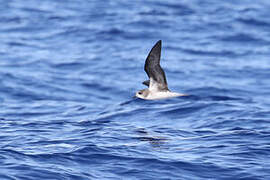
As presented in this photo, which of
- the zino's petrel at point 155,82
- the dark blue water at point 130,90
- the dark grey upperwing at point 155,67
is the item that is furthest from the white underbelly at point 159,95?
the dark blue water at point 130,90

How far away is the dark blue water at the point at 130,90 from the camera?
10078 millimetres

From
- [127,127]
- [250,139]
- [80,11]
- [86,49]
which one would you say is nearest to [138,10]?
[80,11]

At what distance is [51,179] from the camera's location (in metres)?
9.07

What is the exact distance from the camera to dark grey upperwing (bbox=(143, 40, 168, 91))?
10.9 m

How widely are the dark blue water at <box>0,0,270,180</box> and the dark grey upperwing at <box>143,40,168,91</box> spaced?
1.16m

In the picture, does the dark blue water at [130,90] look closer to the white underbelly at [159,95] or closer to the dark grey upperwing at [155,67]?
the white underbelly at [159,95]

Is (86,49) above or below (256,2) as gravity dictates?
below

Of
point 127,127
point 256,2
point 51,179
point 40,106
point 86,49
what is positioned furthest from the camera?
point 256,2

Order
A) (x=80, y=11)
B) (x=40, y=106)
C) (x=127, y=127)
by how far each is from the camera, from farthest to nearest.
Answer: (x=80, y=11)
(x=40, y=106)
(x=127, y=127)

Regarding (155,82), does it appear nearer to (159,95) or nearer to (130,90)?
(159,95)

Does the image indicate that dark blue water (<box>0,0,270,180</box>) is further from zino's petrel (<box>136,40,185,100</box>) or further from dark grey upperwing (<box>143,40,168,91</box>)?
dark grey upperwing (<box>143,40,168,91</box>)

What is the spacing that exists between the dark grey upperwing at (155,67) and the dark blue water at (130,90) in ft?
3.81

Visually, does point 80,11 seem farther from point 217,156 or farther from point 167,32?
point 217,156

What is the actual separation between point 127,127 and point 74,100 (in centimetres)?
403
